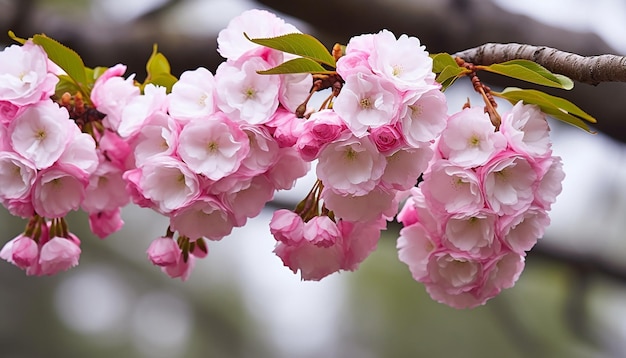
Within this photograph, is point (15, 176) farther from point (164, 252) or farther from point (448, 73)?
point (448, 73)

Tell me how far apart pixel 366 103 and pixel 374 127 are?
0.02 m

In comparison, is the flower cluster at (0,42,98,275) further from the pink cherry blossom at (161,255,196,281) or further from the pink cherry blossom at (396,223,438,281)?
the pink cherry blossom at (396,223,438,281)

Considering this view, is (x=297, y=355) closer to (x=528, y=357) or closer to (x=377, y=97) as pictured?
(x=528, y=357)

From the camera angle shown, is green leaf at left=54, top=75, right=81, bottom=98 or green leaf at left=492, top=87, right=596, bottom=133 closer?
green leaf at left=492, top=87, right=596, bottom=133

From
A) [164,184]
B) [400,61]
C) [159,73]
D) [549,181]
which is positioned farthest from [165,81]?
[549,181]

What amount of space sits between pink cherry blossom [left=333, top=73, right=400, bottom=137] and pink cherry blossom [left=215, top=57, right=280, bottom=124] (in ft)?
0.20

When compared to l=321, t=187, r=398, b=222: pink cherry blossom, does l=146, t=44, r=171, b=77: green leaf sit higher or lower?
lower

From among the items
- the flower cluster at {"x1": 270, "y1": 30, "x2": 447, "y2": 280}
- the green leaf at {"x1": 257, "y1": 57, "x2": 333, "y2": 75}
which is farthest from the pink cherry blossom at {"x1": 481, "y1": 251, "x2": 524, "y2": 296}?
the green leaf at {"x1": 257, "y1": 57, "x2": 333, "y2": 75}

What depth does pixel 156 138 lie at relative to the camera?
649 mm

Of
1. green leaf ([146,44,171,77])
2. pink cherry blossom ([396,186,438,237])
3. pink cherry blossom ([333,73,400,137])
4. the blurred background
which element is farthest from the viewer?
the blurred background

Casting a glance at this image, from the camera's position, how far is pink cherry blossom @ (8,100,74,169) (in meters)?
0.65

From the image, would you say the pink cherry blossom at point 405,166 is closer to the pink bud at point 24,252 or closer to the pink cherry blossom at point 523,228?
the pink cherry blossom at point 523,228

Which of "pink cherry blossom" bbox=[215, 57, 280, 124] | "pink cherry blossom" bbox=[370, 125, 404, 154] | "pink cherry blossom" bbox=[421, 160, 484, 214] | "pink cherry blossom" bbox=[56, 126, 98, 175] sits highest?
"pink cherry blossom" bbox=[370, 125, 404, 154]

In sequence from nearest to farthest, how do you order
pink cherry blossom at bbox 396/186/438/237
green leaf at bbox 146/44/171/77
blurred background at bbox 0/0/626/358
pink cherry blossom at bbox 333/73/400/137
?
pink cherry blossom at bbox 333/73/400/137
pink cherry blossom at bbox 396/186/438/237
green leaf at bbox 146/44/171/77
blurred background at bbox 0/0/626/358
